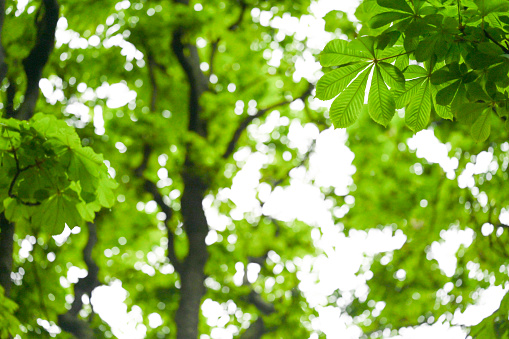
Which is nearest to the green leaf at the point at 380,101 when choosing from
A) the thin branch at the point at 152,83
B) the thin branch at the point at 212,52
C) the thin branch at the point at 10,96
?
the thin branch at the point at 10,96

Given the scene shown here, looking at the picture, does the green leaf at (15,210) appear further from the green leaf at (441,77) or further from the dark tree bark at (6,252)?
the green leaf at (441,77)

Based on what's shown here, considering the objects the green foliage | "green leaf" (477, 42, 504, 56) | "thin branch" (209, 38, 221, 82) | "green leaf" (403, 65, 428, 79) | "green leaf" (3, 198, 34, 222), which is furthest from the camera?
"thin branch" (209, 38, 221, 82)

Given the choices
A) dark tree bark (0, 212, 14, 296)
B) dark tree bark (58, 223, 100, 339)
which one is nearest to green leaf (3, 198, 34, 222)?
dark tree bark (0, 212, 14, 296)

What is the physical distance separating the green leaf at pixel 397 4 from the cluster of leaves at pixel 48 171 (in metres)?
1.20

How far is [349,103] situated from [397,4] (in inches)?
10.7

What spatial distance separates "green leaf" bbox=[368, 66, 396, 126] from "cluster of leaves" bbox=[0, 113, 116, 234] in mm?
1066

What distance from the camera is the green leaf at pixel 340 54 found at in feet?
3.85

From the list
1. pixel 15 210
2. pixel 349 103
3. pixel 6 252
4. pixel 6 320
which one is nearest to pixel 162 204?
pixel 6 252

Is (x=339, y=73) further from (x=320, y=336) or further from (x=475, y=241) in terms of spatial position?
(x=320, y=336)

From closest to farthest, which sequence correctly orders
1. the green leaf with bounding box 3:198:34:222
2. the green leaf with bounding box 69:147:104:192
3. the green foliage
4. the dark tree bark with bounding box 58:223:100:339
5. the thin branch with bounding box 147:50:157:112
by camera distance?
the green leaf with bounding box 69:147:104:192, the green leaf with bounding box 3:198:34:222, the green foliage, the dark tree bark with bounding box 58:223:100:339, the thin branch with bounding box 147:50:157:112

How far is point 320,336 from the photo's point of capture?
6676 mm

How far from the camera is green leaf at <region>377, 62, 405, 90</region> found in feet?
3.83

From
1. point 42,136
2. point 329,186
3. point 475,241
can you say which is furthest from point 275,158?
point 42,136

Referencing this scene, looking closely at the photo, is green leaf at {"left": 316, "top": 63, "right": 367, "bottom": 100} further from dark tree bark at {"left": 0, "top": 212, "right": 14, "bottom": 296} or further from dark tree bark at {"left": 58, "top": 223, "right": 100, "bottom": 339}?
dark tree bark at {"left": 58, "top": 223, "right": 100, "bottom": 339}
